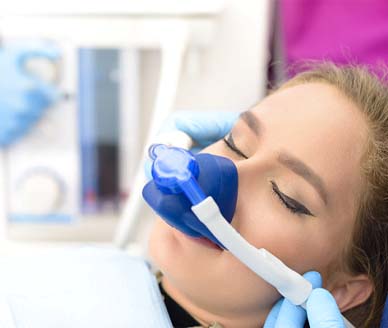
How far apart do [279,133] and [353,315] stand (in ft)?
1.13

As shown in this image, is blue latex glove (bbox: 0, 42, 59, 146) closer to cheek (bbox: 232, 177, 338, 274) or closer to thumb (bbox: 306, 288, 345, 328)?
cheek (bbox: 232, 177, 338, 274)

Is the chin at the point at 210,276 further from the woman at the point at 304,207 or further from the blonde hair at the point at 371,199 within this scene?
the blonde hair at the point at 371,199

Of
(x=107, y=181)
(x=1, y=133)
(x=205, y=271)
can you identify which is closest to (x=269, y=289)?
(x=205, y=271)

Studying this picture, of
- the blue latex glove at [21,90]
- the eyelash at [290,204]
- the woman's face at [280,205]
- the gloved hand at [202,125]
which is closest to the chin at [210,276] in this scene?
the woman's face at [280,205]

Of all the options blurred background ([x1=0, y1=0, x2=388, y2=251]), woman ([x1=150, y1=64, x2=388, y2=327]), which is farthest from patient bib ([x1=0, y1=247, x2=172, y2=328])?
blurred background ([x1=0, y1=0, x2=388, y2=251])

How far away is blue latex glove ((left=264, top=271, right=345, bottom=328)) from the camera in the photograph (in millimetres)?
817

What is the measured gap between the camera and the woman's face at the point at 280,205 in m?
0.87

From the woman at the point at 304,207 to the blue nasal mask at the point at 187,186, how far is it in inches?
1.6

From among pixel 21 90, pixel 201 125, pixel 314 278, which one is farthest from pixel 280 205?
pixel 21 90

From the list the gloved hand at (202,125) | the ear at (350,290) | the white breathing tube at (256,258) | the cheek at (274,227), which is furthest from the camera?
the gloved hand at (202,125)

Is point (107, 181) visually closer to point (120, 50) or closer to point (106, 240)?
point (106, 240)

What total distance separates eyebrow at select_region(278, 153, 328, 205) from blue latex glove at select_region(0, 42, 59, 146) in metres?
0.57

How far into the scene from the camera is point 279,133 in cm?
91

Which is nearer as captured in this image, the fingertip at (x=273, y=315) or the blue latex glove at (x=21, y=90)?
the fingertip at (x=273, y=315)
